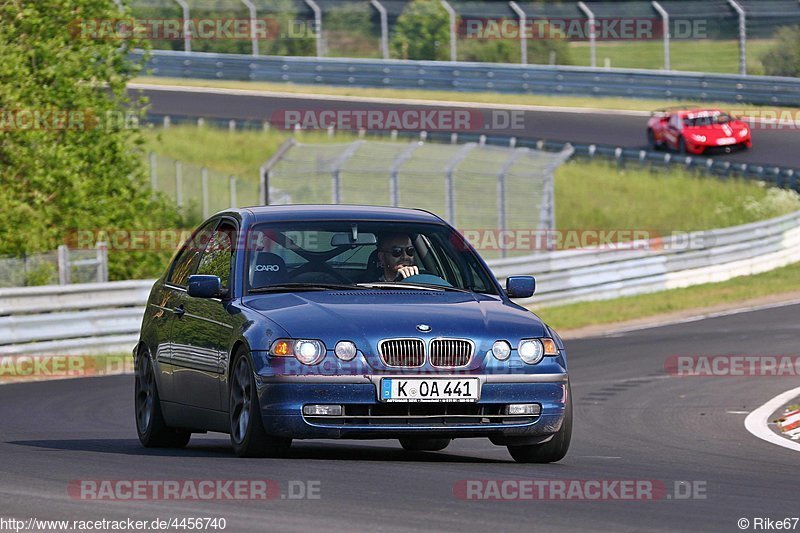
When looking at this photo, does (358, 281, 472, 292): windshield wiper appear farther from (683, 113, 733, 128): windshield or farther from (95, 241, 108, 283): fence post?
(683, 113, 733, 128): windshield

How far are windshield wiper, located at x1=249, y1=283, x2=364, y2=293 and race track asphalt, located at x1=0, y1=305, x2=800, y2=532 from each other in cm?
94

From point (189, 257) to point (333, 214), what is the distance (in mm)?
1257

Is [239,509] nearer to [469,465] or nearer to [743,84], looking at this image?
[469,465]

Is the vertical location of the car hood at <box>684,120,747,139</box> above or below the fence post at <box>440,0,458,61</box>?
below

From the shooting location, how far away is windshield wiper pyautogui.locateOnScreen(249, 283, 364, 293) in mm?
9273

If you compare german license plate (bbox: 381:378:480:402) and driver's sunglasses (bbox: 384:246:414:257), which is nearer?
german license plate (bbox: 381:378:480:402)

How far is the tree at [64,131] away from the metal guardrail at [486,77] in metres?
23.1

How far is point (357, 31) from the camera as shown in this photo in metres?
58.0

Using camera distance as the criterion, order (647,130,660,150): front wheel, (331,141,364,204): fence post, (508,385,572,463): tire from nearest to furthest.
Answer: (508,385,572,463): tire < (331,141,364,204): fence post < (647,130,660,150): front wheel

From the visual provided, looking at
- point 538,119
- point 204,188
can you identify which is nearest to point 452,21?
point 538,119

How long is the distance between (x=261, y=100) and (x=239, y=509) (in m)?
42.0

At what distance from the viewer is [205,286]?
934cm

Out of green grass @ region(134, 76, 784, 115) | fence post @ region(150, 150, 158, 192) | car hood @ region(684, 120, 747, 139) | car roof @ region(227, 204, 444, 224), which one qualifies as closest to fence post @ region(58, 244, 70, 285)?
car roof @ region(227, 204, 444, 224)

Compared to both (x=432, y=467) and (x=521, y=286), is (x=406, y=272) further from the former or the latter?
(x=432, y=467)
